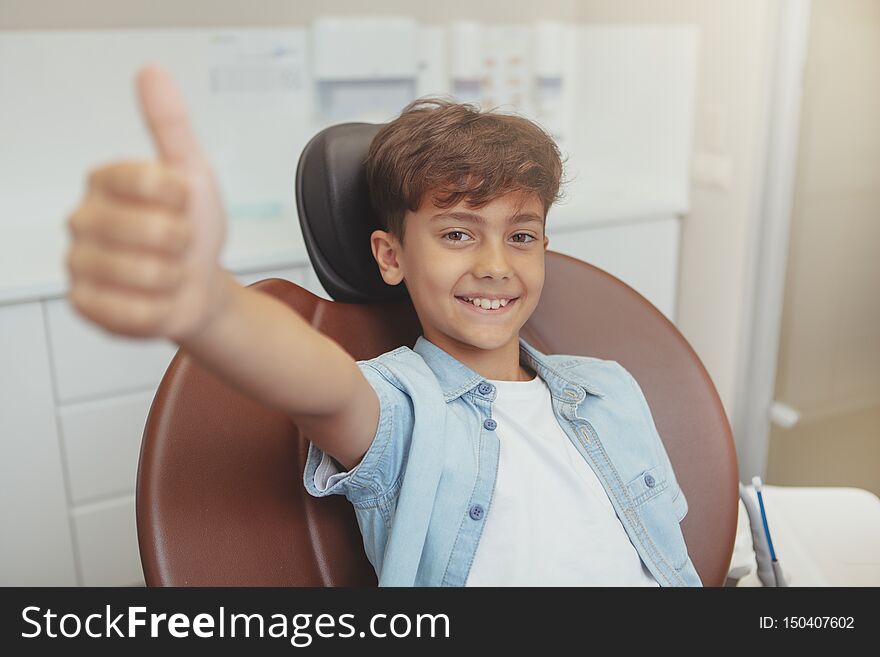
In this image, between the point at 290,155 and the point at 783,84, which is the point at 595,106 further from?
the point at 290,155

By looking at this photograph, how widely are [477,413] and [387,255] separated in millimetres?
227

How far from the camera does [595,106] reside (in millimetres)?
2561

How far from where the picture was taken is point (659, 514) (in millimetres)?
1088

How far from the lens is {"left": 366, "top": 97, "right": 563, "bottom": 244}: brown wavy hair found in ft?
3.38

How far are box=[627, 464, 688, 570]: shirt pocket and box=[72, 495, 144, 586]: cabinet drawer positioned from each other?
46.4 inches

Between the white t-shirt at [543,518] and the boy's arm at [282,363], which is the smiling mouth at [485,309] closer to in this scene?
the white t-shirt at [543,518]

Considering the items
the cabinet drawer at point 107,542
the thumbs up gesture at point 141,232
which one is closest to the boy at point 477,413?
the thumbs up gesture at point 141,232

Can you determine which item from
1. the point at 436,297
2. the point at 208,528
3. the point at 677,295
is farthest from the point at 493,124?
the point at 677,295

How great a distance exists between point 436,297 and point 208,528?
1.14ft

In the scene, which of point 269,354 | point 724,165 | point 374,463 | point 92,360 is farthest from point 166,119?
point 724,165

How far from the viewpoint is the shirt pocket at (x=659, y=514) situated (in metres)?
1.08

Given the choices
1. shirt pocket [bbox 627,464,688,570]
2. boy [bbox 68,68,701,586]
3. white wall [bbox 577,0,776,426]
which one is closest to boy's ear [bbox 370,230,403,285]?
boy [bbox 68,68,701,586]

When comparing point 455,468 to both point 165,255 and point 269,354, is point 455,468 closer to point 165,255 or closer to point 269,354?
point 269,354

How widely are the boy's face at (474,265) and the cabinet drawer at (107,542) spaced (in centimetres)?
109
